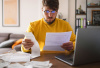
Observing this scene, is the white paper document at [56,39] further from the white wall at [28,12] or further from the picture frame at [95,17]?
the white wall at [28,12]

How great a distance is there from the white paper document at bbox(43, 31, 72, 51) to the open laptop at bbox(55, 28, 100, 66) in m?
0.30

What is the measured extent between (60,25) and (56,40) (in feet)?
1.73

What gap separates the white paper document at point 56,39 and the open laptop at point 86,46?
297 mm

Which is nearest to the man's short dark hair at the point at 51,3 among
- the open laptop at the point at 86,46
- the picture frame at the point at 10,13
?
the open laptop at the point at 86,46

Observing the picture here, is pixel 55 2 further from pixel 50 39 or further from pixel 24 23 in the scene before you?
pixel 24 23

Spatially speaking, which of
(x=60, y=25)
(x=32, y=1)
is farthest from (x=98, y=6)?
(x=60, y=25)

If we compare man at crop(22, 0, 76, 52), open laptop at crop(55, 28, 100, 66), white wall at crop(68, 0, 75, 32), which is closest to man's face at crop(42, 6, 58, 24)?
man at crop(22, 0, 76, 52)

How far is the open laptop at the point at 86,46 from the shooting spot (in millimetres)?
782

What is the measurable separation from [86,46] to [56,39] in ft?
1.20

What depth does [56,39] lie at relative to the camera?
3.76ft

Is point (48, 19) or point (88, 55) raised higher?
point (48, 19)

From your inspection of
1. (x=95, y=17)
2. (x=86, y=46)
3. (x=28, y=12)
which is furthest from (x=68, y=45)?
(x=28, y=12)

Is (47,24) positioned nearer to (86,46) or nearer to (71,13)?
(86,46)

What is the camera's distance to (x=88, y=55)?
33.7 inches
